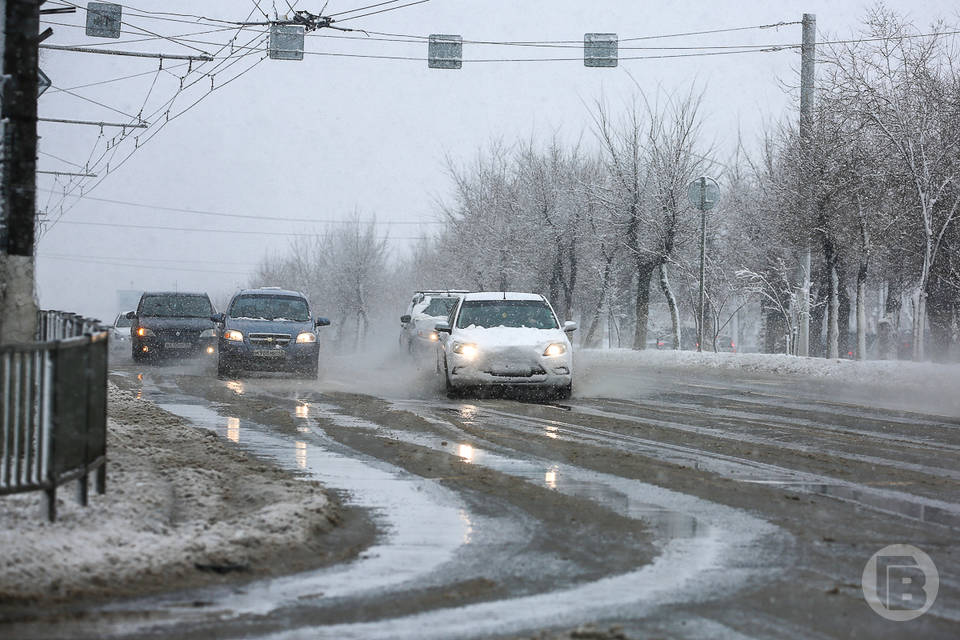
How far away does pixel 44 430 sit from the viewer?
241 inches

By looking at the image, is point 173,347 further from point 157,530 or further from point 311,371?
point 157,530

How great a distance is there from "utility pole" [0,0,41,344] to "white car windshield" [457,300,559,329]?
979 cm

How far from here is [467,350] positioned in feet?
55.8

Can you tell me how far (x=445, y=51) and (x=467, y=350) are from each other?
34.4 ft

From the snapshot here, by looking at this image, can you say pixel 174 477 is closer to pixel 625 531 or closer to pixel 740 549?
pixel 625 531

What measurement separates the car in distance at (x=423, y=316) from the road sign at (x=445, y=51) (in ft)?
16.6

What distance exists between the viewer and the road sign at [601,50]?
25328mm

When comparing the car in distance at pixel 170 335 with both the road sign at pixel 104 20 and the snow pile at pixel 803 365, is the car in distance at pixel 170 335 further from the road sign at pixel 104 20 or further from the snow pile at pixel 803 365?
the snow pile at pixel 803 365

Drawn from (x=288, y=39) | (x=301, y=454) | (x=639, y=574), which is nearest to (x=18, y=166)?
(x=301, y=454)

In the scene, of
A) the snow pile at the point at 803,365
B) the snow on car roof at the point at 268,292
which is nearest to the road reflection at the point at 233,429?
the snow on car roof at the point at 268,292

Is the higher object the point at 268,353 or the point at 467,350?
the point at 467,350

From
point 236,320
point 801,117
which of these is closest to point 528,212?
point 801,117

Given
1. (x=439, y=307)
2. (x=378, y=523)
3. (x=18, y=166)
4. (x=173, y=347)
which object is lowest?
(x=378, y=523)

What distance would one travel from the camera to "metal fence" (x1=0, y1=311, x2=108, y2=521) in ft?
19.2
